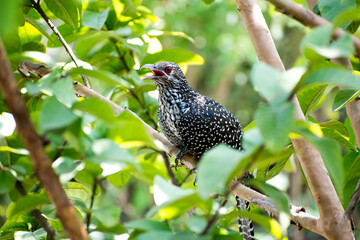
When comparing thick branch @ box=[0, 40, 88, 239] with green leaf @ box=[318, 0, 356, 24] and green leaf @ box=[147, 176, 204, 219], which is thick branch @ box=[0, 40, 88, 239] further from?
green leaf @ box=[318, 0, 356, 24]

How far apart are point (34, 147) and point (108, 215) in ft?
0.78

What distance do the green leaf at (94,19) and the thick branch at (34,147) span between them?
→ 41.0 inches

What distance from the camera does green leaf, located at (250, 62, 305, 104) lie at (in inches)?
23.0

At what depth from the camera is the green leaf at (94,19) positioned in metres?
1.59

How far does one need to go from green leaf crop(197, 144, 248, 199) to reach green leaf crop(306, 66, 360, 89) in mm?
157

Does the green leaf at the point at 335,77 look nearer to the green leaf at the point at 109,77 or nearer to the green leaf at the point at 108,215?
the green leaf at the point at 109,77

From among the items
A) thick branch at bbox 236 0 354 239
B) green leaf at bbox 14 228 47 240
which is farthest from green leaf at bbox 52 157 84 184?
thick branch at bbox 236 0 354 239

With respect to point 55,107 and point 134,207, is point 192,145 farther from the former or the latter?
point 134,207

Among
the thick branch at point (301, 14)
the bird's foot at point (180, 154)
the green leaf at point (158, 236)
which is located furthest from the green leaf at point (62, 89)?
the bird's foot at point (180, 154)

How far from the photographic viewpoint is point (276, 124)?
58 centimetres

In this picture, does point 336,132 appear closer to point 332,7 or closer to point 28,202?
point 332,7

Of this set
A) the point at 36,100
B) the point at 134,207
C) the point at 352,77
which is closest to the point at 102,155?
the point at 352,77

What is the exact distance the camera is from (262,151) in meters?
0.63

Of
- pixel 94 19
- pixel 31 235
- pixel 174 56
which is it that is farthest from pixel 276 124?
pixel 94 19
